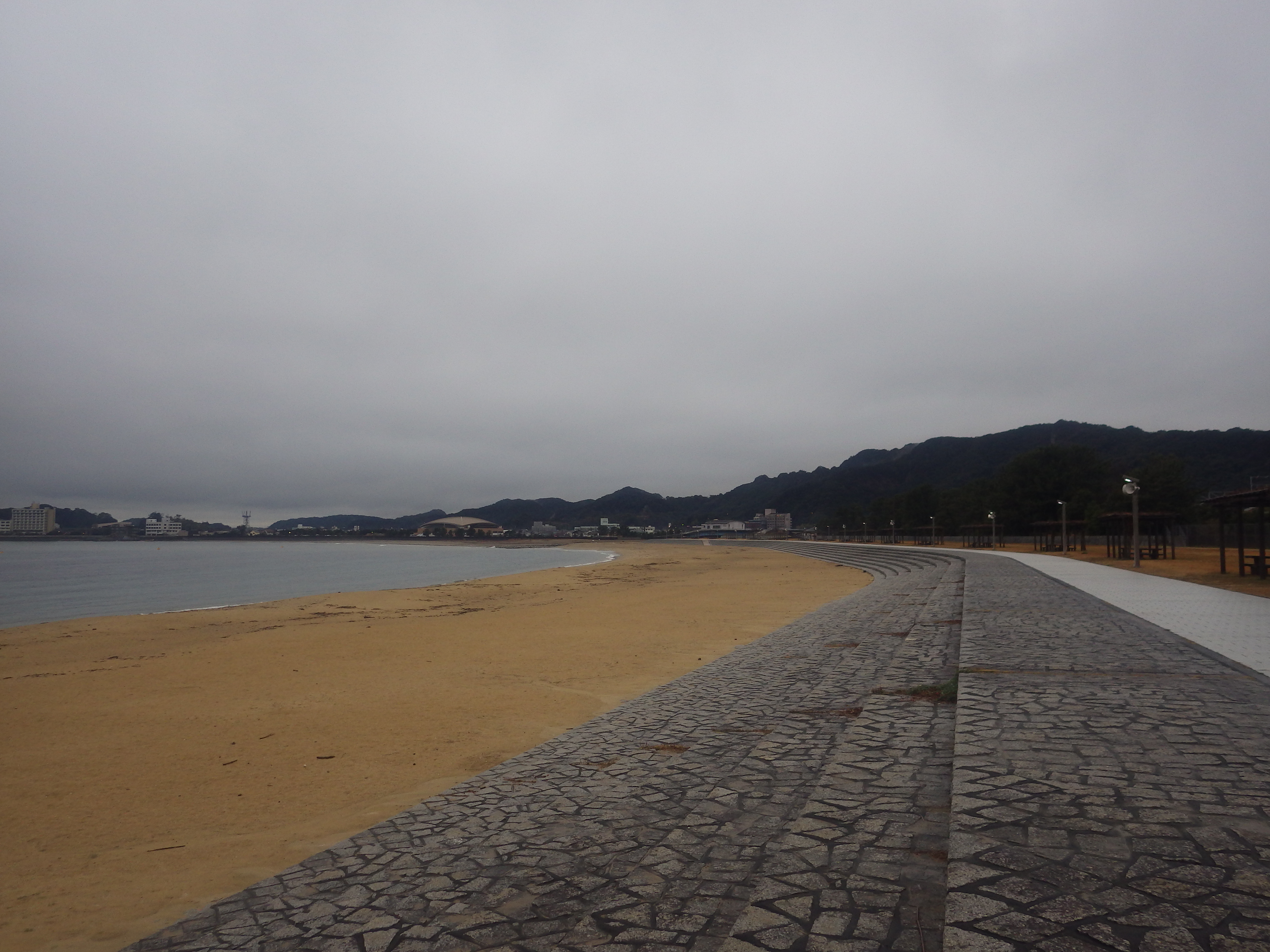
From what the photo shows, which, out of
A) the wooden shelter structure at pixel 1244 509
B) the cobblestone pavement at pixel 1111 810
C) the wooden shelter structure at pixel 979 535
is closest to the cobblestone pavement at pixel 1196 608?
the cobblestone pavement at pixel 1111 810

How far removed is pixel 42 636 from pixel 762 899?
854 inches

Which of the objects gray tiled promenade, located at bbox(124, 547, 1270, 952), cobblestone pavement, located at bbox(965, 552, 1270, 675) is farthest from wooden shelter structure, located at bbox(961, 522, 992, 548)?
gray tiled promenade, located at bbox(124, 547, 1270, 952)

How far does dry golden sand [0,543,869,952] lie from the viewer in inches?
192

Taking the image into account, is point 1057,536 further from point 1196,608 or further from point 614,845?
point 614,845

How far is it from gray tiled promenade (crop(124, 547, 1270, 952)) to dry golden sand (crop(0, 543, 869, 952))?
1.15 meters

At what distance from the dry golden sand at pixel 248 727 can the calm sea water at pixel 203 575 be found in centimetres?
878

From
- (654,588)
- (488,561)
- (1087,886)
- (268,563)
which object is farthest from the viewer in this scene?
(488,561)

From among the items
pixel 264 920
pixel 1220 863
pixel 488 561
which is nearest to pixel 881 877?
pixel 1220 863

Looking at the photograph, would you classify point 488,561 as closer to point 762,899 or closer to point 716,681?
point 716,681

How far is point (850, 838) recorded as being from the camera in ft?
12.2

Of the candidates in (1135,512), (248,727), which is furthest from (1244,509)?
(248,727)

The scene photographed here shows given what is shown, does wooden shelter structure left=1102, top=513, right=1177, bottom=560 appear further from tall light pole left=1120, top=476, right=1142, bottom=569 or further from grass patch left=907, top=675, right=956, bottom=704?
grass patch left=907, top=675, right=956, bottom=704

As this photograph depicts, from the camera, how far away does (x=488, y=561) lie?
238 feet

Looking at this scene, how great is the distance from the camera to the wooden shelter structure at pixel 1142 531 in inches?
1179
